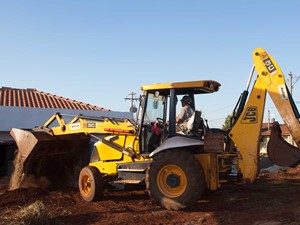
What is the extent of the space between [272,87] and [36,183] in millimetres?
6699

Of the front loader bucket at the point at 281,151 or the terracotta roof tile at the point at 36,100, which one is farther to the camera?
the terracotta roof tile at the point at 36,100

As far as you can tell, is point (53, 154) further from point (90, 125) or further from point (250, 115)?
point (250, 115)

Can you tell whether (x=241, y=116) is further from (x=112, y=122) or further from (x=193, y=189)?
(x=112, y=122)

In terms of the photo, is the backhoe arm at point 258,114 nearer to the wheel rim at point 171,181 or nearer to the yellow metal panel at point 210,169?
the yellow metal panel at point 210,169

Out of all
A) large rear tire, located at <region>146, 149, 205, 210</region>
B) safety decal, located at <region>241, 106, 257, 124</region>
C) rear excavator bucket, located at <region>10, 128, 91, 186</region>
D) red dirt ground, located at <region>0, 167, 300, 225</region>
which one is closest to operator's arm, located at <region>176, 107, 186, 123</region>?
large rear tire, located at <region>146, 149, 205, 210</region>

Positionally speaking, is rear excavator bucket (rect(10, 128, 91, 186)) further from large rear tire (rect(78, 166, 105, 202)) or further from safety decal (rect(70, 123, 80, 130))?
large rear tire (rect(78, 166, 105, 202))

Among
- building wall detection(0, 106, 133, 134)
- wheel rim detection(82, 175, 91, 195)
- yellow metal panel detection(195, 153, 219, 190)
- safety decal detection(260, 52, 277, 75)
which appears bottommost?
wheel rim detection(82, 175, 91, 195)

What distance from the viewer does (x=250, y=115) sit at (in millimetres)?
8219

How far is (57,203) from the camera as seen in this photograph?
8570 mm

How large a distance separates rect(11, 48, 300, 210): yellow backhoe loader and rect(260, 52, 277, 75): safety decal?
0.07 ft

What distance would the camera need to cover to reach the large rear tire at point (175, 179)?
7.44 meters

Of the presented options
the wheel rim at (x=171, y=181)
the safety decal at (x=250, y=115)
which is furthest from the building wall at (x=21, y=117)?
the safety decal at (x=250, y=115)

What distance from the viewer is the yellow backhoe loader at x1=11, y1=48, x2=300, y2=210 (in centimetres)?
769

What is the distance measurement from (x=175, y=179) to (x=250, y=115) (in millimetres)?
2150
